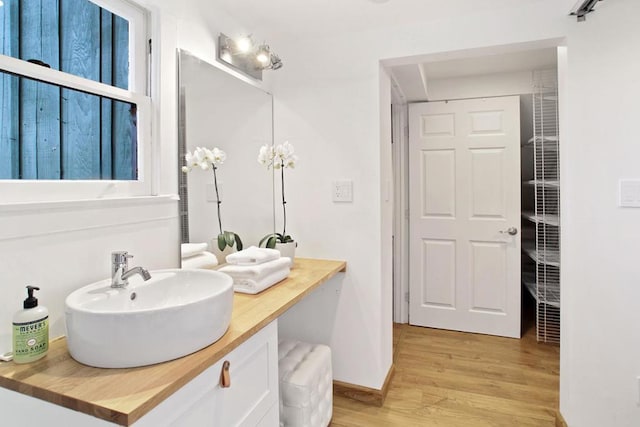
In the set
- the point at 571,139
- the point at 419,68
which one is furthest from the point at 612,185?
the point at 419,68

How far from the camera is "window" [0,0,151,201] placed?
101 centimetres

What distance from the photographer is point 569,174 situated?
5.55 ft

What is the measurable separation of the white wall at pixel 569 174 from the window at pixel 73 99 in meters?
1.03

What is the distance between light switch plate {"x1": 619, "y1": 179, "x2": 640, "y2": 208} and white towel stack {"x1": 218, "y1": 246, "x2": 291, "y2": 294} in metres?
1.54

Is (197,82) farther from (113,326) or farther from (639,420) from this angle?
(639,420)

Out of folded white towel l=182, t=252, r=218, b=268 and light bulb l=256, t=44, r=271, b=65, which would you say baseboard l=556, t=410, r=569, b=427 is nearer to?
folded white towel l=182, t=252, r=218, b=268

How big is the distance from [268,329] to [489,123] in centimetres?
260

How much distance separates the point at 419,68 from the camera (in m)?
2.39

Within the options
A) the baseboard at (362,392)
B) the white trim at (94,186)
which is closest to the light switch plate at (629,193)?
the baseboard at (362,392)

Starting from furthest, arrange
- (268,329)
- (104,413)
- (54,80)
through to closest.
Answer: (268,329), (54,80), (104,413)

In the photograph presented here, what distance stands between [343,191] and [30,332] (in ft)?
4.97

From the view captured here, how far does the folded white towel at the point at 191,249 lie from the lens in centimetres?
153

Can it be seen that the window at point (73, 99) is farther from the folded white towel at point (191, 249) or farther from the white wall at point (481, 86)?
the white wall at point (481, 86)

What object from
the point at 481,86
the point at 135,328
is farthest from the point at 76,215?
the point at 481,86
